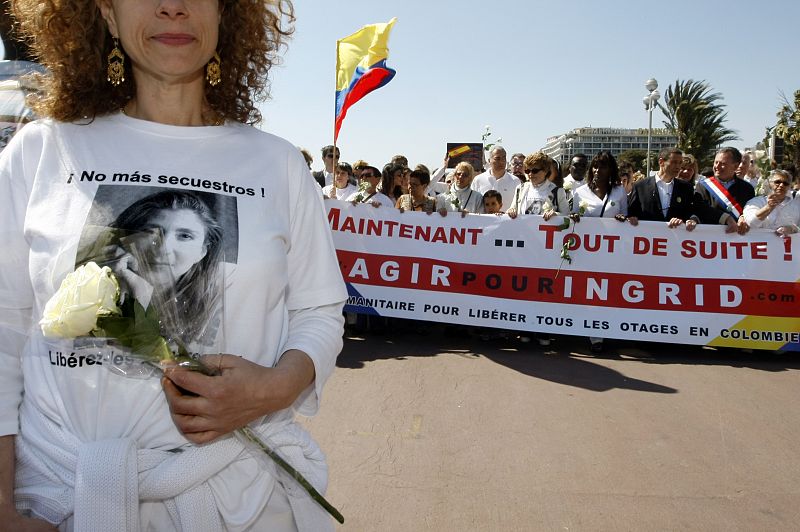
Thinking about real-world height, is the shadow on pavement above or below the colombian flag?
below

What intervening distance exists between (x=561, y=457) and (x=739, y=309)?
14.2 ft

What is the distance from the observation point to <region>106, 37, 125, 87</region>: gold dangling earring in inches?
69.3

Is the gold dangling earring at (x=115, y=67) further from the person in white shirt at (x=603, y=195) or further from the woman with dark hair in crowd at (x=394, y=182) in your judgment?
the woman with dark hair in crowd at (x=394, y=182)

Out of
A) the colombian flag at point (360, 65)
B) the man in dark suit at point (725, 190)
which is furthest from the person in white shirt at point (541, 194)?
the colombian flag at point (360, 65)

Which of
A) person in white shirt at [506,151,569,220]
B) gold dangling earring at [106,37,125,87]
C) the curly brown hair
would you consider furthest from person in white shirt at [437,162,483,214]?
gold dangling earring at [106,37,125,87]

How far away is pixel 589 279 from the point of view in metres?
8.09

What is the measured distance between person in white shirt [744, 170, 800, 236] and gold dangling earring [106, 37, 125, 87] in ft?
26.1

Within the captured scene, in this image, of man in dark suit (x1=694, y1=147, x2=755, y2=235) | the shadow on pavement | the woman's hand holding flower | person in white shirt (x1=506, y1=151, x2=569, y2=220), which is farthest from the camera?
man in dark suit (x1=694, y1=147, x2=755, y2=235)

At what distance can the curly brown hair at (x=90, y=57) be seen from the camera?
1.72 m

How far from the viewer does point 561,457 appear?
15.1ft

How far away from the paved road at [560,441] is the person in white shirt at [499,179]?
365 cm

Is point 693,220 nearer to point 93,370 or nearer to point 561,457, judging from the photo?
point 561,457

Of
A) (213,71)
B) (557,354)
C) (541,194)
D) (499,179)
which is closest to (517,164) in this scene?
(499,179)

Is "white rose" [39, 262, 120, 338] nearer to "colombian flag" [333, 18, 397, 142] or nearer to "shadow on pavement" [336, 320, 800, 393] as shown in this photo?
"shadow on pavement" [336, 320, 800, 393]
